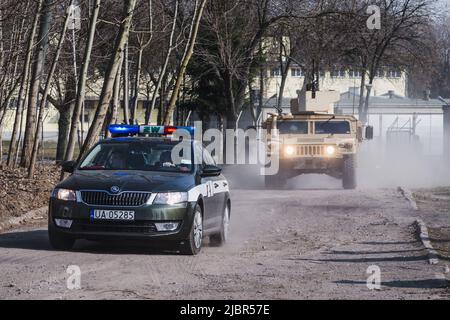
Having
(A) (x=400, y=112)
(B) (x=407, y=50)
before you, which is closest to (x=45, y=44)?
(B) (x=407, y=50)

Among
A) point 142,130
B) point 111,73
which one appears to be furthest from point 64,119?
point 142,130

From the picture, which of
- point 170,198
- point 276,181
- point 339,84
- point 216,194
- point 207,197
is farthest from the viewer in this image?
point 339,84

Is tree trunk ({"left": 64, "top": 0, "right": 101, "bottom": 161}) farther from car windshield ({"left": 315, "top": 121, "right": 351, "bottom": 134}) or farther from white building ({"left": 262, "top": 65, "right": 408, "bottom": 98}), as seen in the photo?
white building ({"left": 262, "top": 65, "right": 408, "bottom": 98})

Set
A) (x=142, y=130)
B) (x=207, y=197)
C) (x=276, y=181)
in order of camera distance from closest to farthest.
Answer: (x=207, y=197) < (x=142, y=130) < (x=276, y=181)

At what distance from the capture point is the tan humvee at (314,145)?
984 inches

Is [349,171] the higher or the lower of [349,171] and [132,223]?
the higher

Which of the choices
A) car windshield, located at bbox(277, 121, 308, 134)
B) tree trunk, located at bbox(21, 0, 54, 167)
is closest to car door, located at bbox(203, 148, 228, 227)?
tree trunk, located at bbox(21, 0, 54, 167)

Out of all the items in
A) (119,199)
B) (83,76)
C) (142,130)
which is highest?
(83,76)

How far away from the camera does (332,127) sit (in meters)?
25.4

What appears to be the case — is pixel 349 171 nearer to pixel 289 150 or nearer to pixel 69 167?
pixel 289 150

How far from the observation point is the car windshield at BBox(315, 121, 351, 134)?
82.9 ft

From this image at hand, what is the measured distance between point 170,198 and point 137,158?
1.35m
